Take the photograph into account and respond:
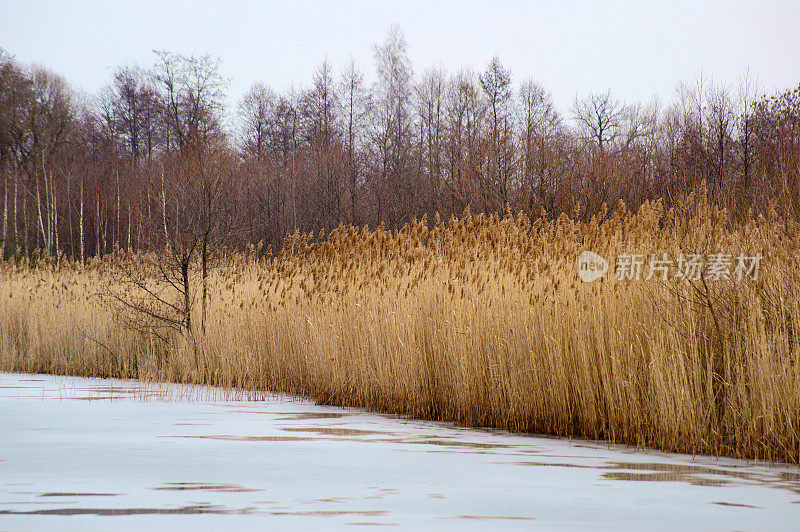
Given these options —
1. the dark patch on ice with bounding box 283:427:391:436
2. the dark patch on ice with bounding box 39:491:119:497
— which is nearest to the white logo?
the dark patch on ice with bounding box 283:427:391:436

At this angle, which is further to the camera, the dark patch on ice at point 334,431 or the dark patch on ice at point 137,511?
the dark patch on ice at point 334,431

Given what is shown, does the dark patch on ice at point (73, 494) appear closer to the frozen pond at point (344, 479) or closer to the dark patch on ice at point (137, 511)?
the frozen pond at point (344, 479)

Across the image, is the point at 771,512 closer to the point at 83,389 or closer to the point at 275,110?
the point at 83,389

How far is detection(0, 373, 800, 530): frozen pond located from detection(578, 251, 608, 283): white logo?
1481mm

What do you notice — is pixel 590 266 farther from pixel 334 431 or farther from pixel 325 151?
pixel 325 151

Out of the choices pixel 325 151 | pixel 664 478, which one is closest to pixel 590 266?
pixel 664 478

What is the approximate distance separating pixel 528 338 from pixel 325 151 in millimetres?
22778

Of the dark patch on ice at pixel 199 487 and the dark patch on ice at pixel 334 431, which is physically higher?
the dark patch on ice at pixel 334 431

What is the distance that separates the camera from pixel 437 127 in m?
32.6

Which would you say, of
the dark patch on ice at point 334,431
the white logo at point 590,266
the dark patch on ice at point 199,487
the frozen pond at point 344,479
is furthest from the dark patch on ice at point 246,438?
the white logo at point 590,266

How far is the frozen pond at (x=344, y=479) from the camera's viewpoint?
3.20 m

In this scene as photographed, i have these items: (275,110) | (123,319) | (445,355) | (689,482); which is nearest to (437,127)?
(275,110)

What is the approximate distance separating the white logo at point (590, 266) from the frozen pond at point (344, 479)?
148 centimetres

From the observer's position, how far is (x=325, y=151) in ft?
92.2
